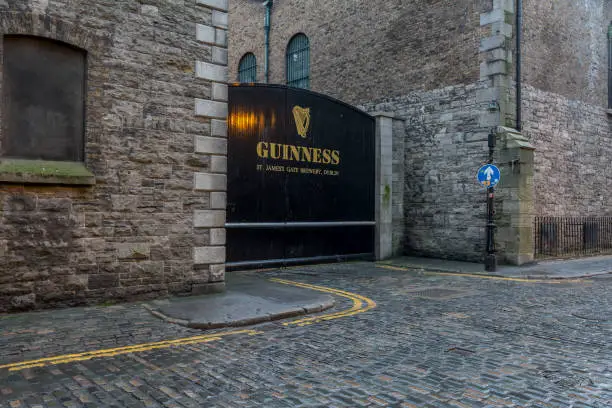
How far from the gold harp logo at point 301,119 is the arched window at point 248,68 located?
10.9 metres

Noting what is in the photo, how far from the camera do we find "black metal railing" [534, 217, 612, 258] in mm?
15109

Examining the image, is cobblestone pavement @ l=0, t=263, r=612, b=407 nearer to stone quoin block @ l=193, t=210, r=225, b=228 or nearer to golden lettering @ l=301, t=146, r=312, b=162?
stone quoin block @ l=193, t=210, r=225, b=228

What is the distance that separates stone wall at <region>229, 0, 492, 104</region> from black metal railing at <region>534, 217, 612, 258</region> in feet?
16.1

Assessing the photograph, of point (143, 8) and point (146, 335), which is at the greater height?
point (143, 8)

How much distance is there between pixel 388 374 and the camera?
15.6ft

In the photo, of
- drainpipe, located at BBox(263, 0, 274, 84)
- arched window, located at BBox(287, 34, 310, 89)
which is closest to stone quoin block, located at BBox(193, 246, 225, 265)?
arched window, located at BBox(287, 34, 310, 89)

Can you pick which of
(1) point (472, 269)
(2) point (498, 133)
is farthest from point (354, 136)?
(1) point (472, 269)

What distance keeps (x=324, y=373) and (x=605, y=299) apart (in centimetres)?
651

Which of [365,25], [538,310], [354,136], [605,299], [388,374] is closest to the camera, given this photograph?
[388,374]

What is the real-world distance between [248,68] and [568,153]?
564 inches

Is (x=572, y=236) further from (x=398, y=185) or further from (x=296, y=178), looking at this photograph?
(x=296, y=178)

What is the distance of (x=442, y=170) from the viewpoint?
A: 1541cm

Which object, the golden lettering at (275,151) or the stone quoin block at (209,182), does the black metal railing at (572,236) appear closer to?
the golden lettering at (275,151)

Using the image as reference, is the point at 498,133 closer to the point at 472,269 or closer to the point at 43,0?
the point at 472,269
